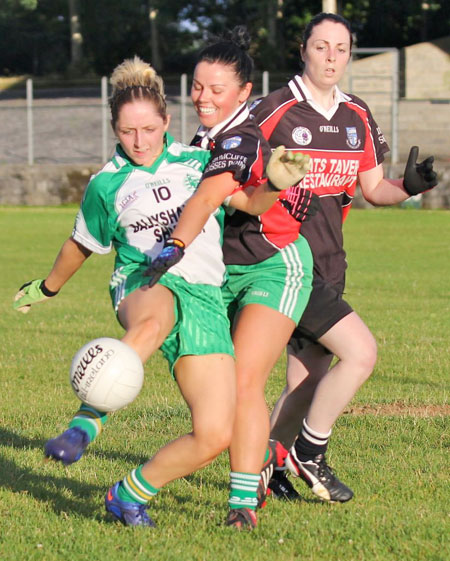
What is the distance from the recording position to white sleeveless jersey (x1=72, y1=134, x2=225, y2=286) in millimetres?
4730

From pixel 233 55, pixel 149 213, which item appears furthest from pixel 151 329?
pixel 233 55

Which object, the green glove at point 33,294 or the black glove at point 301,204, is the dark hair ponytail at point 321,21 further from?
the green glove at point 33,294

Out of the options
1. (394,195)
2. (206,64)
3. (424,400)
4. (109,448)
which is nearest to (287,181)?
(206,64)

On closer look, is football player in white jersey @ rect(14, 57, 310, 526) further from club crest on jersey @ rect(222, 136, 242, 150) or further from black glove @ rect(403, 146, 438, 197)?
black glove @ rect(403, 146, 438, 197)

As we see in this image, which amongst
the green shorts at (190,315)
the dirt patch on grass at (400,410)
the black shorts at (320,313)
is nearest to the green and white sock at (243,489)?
the green shorts at (190,315)

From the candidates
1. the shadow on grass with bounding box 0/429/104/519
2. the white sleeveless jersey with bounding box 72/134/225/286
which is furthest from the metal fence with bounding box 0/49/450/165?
the white sleeveless jersey with bounding box 72/134/225/286

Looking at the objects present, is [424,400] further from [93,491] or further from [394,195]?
[93,491]

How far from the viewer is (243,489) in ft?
15.5

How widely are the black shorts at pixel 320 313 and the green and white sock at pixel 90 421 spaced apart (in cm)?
121

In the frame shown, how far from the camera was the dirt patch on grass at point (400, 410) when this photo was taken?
750 cm

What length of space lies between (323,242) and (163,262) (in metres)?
1.34

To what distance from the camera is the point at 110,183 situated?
4.84 meters

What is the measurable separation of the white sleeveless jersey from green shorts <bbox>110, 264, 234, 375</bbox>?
57 millimetres

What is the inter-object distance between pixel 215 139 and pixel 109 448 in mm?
2368
